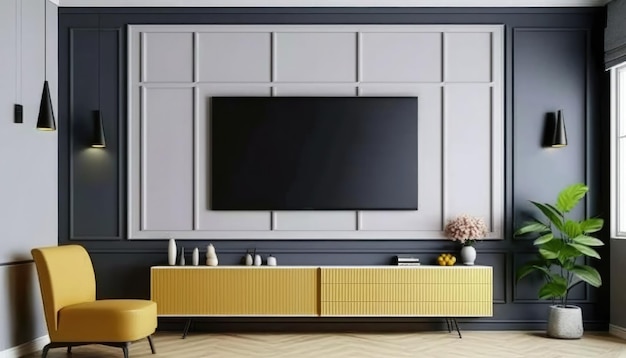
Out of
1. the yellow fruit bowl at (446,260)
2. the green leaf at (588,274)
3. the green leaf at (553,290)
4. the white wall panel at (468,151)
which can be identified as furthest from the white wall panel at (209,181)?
the green leaf at (588,274)

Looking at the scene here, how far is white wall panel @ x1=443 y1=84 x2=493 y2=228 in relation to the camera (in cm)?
652

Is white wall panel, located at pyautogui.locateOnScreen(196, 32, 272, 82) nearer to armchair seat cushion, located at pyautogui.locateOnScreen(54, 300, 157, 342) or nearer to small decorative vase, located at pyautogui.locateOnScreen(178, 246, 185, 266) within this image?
small decorative vase, located at pyautogui.locateOnScreen(178, 246, 185, 266)

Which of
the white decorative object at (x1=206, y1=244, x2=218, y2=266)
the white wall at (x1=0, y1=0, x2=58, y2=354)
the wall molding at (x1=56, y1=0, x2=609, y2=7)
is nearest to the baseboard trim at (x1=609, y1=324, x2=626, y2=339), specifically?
the wall molding at (x1=56, y1=0, x2=609, y2=7)

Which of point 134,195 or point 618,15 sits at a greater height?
point 618,15

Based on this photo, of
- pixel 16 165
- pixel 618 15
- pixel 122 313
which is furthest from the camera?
pixel 618 15

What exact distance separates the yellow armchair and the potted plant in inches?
126

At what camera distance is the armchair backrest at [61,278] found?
5223 millimetres

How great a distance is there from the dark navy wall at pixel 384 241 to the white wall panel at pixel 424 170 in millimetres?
186

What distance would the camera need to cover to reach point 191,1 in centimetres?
655

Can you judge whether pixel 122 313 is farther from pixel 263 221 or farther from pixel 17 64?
pixel 17 64

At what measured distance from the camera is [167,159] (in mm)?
6531

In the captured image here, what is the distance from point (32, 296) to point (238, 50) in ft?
8.76

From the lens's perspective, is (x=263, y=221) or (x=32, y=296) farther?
(x=263, y=221)

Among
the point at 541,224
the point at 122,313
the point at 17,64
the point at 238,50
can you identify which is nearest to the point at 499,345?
the point at 541,224
